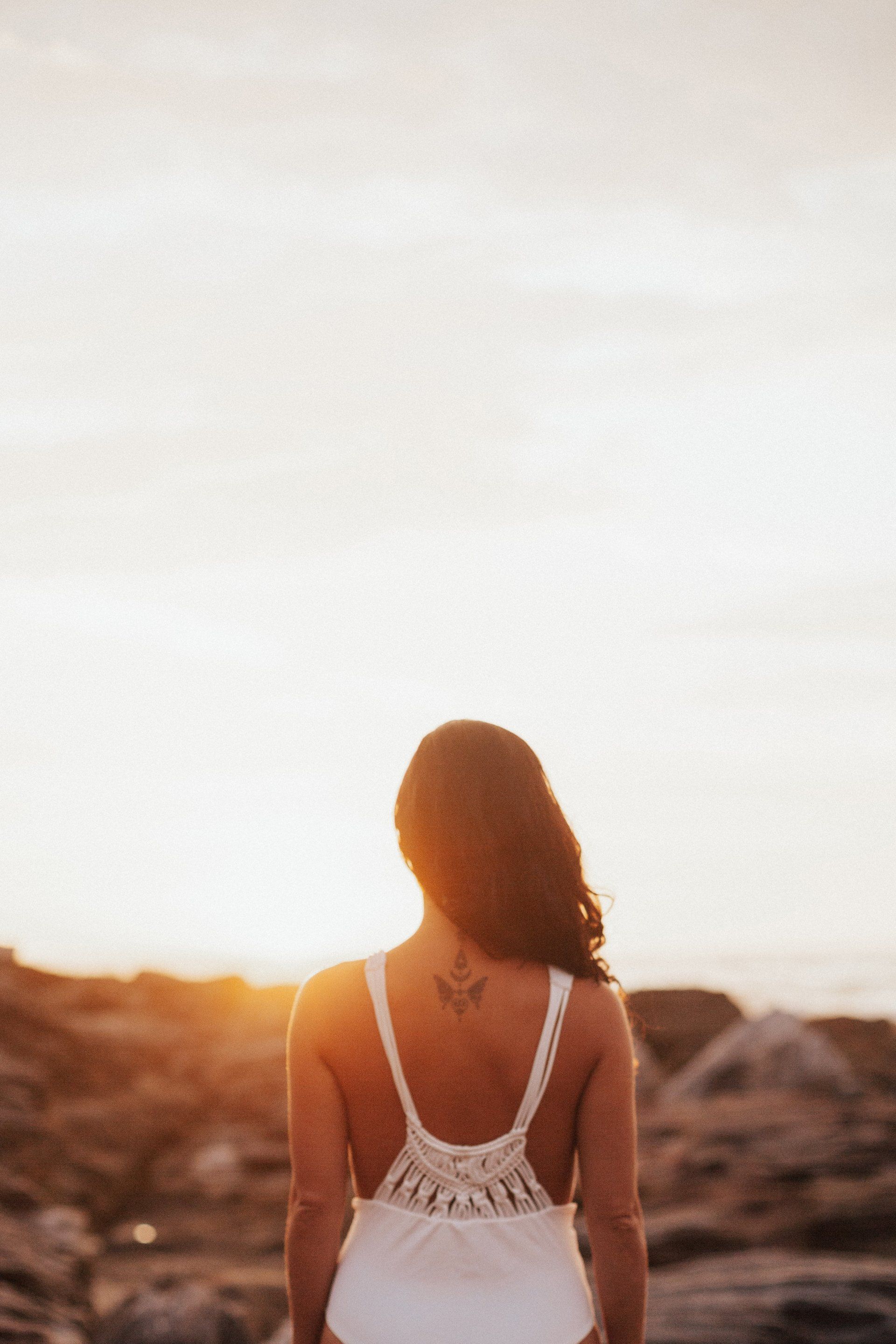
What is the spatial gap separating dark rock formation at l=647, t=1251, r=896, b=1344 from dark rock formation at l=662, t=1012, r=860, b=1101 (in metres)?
9.46

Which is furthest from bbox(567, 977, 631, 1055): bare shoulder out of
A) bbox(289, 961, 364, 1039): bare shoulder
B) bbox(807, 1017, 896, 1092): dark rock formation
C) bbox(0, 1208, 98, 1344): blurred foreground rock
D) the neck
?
bbox(807, 1017, 896, 1092): dark rock formation

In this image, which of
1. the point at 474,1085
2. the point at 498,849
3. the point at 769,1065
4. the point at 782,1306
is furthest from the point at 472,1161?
the point at 769,1065

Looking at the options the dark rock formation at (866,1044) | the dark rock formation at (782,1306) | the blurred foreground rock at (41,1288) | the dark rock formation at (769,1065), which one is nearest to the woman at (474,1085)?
the blurred foreground rock at (41,1288)

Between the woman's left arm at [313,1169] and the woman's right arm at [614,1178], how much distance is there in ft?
2.53

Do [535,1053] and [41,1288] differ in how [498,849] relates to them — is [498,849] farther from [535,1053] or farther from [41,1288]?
[41,1288]

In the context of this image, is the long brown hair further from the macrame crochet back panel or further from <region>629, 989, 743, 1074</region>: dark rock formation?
<region>629, 989, 743, 1074</region>: dark rock formation

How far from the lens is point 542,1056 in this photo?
3422mm

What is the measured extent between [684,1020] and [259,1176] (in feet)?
44.2

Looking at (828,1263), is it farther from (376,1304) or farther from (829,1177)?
(376,1304)

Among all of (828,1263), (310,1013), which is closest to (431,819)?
(310,1013)

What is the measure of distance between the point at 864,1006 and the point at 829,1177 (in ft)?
115

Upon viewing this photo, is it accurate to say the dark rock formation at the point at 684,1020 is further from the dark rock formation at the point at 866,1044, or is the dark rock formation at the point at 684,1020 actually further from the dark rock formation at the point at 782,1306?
the dark rock formation at the point at 782,1306

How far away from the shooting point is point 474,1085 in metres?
3.43

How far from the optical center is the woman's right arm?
346cm
